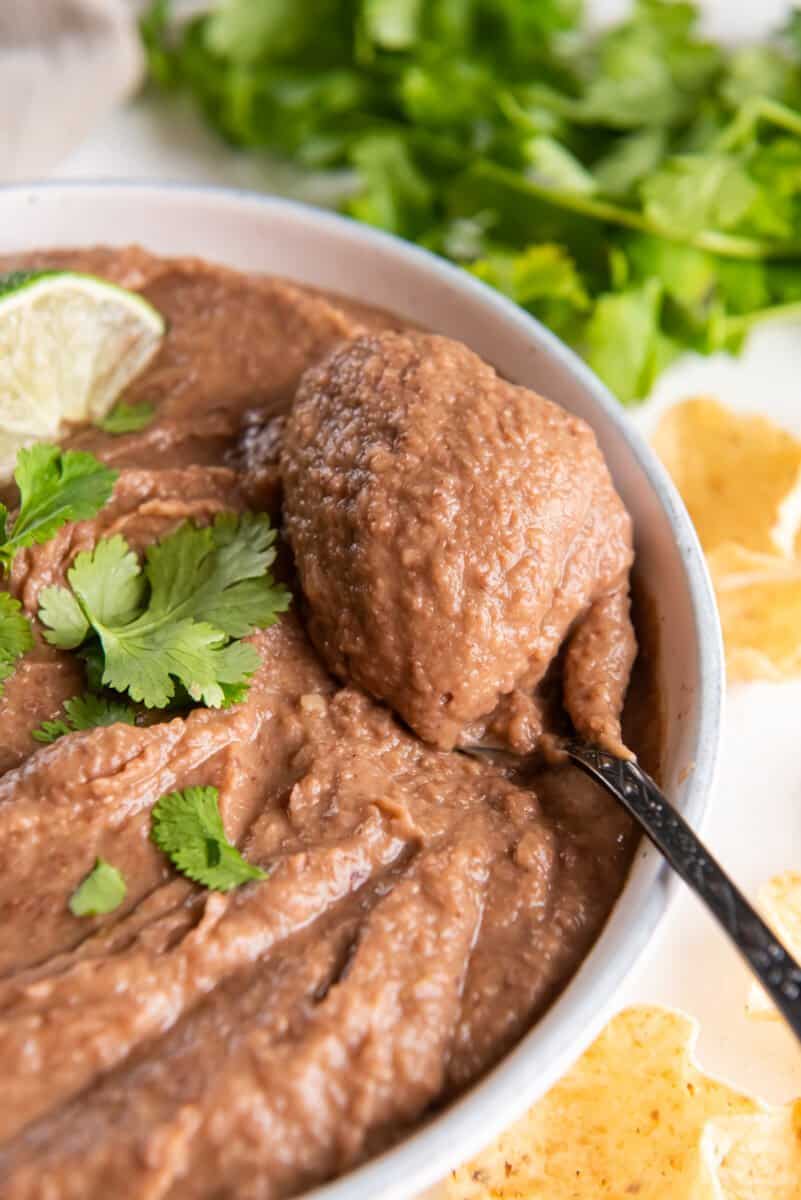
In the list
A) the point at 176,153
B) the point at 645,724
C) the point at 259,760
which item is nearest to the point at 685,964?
the point at 645,724

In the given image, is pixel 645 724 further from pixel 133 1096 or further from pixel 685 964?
pixel 133 1096

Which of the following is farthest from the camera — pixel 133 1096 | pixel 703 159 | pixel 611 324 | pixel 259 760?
pixel 703 159

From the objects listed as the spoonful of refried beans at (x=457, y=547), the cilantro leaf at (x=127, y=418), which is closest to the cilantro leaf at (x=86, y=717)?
the spoonful of refried beans at (x=457, y=547)

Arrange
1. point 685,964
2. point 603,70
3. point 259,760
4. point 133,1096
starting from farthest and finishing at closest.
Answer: point 603,70 → point 685,964 → point 259,760 → point 133,1096

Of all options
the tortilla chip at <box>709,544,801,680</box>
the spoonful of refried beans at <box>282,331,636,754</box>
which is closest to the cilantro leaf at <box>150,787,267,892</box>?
the spoonful of refried beans at <box>282,331,636,754</box>

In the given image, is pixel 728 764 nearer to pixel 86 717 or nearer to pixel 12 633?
pixel 86 717

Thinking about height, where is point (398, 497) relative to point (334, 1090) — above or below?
above

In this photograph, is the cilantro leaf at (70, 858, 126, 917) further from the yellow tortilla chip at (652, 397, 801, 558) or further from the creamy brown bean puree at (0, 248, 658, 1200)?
the yellow tortilla chip at (652, 397, 801, 558)
